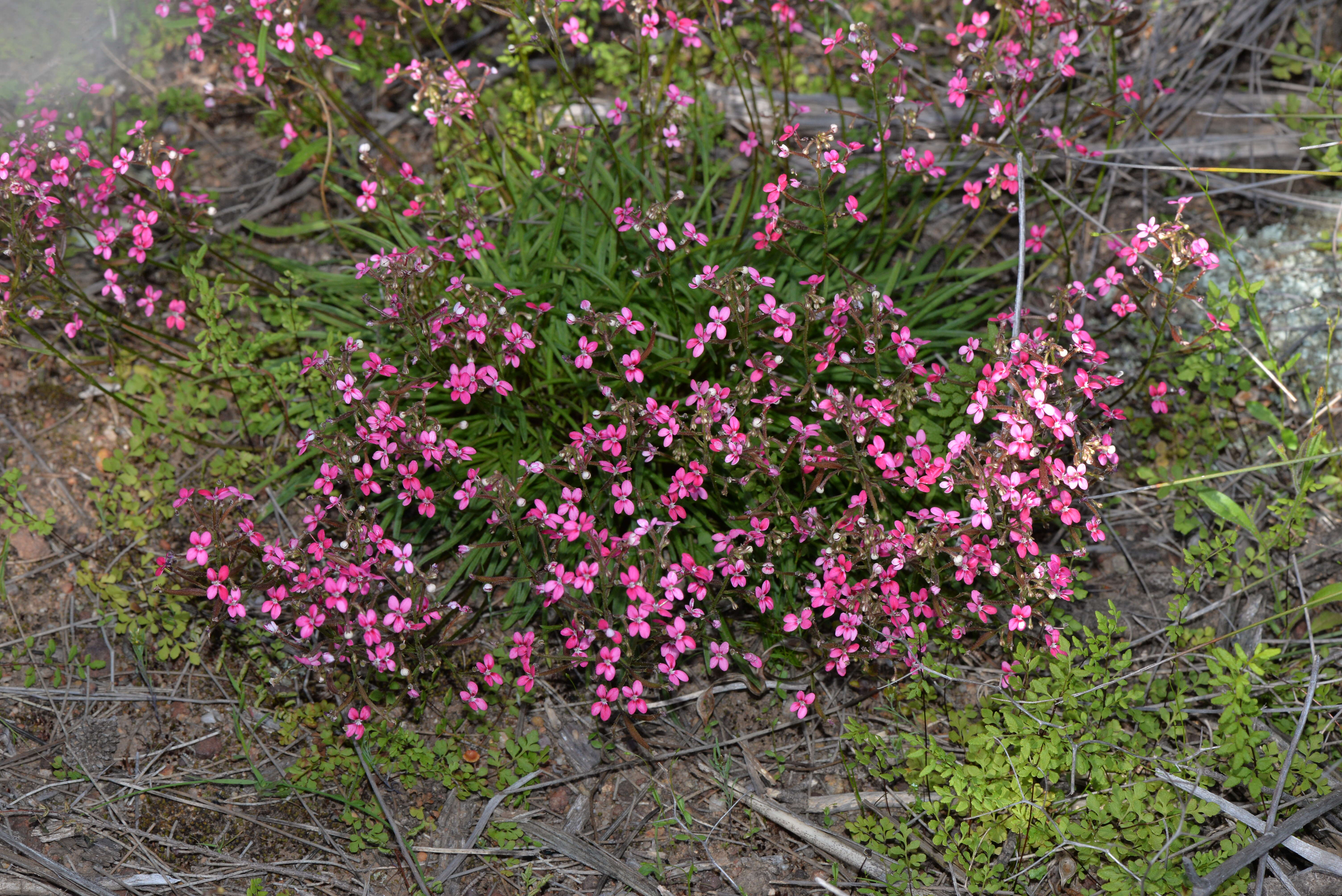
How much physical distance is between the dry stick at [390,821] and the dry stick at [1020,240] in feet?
9.25

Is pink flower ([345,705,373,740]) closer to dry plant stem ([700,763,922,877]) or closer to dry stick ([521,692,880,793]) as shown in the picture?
dry stick ([521,692,880,793])

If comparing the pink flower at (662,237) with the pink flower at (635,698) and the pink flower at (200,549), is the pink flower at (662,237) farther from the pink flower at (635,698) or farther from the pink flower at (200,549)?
the pink flower at (200,549)

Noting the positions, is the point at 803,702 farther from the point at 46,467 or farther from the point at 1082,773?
the point at 46,467

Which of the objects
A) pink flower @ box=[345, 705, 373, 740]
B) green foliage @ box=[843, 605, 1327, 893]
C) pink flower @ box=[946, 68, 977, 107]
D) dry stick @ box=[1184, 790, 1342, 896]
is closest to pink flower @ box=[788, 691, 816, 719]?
green foliage @ box=[843, 605, 1327, 893]

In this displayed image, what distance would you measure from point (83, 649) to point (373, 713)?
1.22m

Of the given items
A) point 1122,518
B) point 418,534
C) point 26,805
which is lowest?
point 1122,518

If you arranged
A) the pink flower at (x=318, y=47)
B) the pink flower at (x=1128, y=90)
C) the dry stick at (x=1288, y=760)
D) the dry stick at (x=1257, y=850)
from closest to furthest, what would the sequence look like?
the dry stick at (x=1257, y=850), the dry stick at (x=1288, y=760), the pink flower at (x=1128, y=90), the pink flower at (x=318, y=47)

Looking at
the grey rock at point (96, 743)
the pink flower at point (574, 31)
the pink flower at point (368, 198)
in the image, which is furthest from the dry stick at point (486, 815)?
the pink flower at point (574, 31)

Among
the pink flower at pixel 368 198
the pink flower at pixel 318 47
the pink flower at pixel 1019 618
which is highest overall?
the pink flower at pixel 318 47

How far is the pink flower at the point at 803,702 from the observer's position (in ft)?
10.5

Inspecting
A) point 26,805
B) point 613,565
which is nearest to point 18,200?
point 26,805

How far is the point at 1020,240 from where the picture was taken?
134 inches

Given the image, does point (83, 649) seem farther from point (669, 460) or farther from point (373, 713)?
point (669, 460)

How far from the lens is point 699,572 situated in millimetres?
3053
